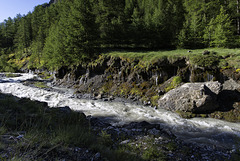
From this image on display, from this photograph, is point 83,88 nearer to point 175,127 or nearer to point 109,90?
point 109,90

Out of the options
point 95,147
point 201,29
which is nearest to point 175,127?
point 95,147

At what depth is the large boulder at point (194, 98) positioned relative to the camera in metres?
9.87

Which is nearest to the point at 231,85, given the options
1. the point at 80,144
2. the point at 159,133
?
the point at 159,133

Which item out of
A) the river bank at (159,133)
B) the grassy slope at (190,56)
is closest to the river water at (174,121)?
the river bank at (159,133)

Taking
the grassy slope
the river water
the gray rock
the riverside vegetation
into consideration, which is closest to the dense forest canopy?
the riverside vegetation

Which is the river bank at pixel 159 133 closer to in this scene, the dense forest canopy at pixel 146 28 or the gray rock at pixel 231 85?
→ the gray rock at pixel 231 85

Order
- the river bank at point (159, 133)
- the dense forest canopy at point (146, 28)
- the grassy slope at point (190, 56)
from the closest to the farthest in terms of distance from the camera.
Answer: the river bank at point (159, 133), the grassy slope at point (190, 56), the dense forest canopy at point (146, 28)

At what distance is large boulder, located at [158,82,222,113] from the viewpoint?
987 centimetres

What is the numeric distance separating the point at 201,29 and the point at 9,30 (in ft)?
278

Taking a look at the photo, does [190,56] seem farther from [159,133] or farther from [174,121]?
[159,133]

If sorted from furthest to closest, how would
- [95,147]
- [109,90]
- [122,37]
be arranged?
[122,37]
[109,90]
[95,147]

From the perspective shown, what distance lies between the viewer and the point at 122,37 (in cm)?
2634

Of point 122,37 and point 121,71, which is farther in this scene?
point 122,37

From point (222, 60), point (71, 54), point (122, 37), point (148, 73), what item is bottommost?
point (148, 73)
